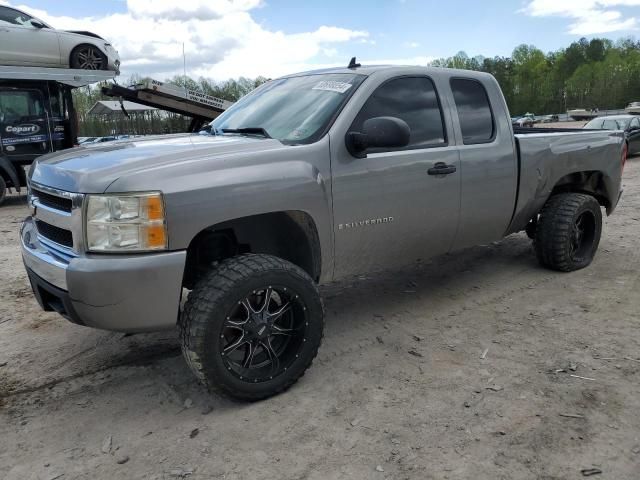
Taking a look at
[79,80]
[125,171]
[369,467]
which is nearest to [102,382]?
[125,171]

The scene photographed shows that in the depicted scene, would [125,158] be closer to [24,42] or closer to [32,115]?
[32,115]

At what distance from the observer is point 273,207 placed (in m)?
3.10

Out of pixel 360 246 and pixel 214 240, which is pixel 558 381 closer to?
pixel 360 246

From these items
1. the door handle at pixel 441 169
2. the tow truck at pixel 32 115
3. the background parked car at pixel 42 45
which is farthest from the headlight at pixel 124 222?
the background parked car at pixel 42 45

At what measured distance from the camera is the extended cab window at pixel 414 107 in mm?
3776

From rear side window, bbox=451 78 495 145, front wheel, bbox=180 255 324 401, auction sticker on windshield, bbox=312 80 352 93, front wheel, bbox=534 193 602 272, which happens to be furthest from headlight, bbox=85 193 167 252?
front wheel, bbox=534 193 602 272

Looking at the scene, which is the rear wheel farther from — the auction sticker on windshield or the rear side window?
the rear side window

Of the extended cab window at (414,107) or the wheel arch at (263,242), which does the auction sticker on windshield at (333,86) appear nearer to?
the extended cab window at (414,107)

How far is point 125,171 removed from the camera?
2.75 meters

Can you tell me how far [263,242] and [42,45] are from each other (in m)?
11.2

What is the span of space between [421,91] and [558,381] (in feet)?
7.24

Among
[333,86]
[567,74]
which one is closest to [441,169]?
[333,86]

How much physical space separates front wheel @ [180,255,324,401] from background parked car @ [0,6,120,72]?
11.3 meters

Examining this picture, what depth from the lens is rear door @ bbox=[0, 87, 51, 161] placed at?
1128 cm
